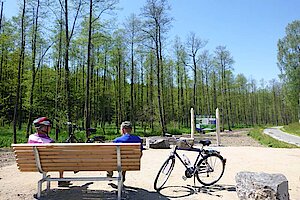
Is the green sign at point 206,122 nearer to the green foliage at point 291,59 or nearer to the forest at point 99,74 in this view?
the forest at point 99,74

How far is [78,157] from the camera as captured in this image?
A: 4.38m

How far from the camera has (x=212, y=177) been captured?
5859 mm

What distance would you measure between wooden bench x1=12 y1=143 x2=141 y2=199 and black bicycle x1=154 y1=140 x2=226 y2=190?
1.18 m

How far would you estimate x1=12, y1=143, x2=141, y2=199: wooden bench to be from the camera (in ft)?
14.0

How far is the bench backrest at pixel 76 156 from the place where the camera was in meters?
4.27

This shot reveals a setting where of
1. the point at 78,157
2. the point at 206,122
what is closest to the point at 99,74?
the point at 206,122

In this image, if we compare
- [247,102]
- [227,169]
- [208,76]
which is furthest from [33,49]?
[247,102]

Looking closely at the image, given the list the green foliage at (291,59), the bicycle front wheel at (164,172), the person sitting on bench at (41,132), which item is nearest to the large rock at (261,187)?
Answer: the bicycle front wheel at (164,172)

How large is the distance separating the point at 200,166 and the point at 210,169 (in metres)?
0.23

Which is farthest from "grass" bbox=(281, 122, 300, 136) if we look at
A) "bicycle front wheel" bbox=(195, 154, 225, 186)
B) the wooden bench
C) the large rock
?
the wooden bench

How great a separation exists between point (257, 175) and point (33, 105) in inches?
744

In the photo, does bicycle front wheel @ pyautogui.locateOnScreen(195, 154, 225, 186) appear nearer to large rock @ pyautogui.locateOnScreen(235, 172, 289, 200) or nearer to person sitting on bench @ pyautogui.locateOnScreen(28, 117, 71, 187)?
large rock @ pyautogui.locateOnScreen(235, 172, 289, 200)

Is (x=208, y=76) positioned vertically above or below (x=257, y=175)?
above

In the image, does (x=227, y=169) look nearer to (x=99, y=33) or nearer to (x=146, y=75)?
(x=99, y=33)
